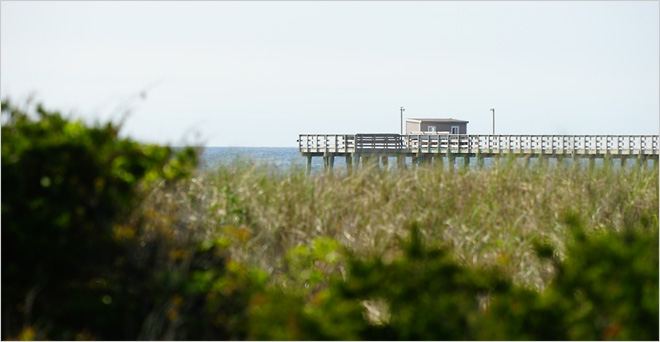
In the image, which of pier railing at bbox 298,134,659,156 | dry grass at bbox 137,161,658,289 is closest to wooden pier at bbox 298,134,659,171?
pier railing at bbox 298,134,659,156

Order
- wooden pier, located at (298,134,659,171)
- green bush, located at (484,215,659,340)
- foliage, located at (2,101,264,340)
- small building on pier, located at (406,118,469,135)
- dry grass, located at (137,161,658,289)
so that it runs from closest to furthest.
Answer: green bush, located at (484,215,659,340), foliage, located at (2,101,264,340), dry grass, located at (137,161,658,289), wooden pier, located at (298,134,659,171), small building on pier, located at (406,118,469,135)

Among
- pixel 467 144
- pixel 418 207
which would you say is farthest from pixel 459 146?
pixel 418 207

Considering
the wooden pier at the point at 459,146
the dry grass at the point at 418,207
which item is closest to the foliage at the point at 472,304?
the dry grass at the point at 418,207

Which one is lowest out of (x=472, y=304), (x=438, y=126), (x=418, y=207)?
(x=472, y=304)

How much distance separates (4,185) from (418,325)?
2772mm

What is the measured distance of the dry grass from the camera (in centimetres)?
672

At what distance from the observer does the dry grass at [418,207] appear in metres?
6.72

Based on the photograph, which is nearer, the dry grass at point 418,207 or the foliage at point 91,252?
the foliage at point 91,252

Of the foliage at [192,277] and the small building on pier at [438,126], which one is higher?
the small building on pier at [438,126]

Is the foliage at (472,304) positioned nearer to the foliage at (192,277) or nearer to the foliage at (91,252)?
the foliage at (192,277)

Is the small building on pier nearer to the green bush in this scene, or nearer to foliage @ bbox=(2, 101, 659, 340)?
foliage @ bbox=(2, 101, 659, 340)

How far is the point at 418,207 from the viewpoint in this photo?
25.6 ft

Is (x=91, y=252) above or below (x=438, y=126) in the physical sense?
below

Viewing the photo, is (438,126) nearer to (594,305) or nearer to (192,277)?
(192,277)
